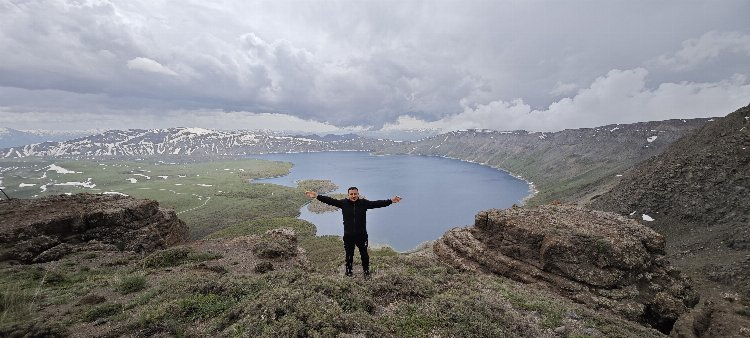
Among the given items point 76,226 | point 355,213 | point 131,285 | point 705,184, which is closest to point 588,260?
point 355,213

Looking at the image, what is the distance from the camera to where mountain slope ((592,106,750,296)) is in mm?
57719

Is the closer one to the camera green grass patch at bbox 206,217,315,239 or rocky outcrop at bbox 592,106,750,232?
rocky outcrop at bbox 592,106,750,232

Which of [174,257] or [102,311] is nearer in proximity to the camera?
[102,311]

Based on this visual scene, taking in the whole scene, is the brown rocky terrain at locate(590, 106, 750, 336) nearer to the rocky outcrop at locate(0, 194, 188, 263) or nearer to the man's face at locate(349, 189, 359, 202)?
the man's face at locate(349, 189, 359, 202)

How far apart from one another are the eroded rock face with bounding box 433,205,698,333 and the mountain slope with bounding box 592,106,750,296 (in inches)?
1236

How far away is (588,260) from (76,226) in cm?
4907

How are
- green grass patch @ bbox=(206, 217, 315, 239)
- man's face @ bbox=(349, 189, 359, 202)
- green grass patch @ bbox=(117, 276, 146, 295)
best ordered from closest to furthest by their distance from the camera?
man's face @ bbox=(349, 189, 359, 202) < green grass patch @ bbox=(117, 276, 146, 295) < green grass patch @ bbox=(206, 217, 315, 239)

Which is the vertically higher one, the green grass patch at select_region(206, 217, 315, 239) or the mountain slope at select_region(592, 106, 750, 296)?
the mountain slope at select_region(592, 106, 750, 296)

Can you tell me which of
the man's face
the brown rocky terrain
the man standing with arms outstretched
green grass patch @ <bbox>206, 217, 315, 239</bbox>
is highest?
the man's face

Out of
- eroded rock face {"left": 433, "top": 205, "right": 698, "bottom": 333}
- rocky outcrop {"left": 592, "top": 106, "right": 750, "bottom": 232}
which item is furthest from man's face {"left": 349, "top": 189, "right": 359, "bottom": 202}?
rocky outcrop {"left": 592, "top": 106, "right": 750, "bottom": 232}

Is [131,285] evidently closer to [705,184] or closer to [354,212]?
[354,212]

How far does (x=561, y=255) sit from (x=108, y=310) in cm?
3055

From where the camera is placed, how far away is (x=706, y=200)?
76438 millimetres

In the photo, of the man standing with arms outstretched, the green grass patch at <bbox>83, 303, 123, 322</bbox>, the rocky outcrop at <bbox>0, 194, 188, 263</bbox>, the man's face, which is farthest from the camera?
the rocky outcrop at <bbox>0, 194, 188, 263</bbox>
